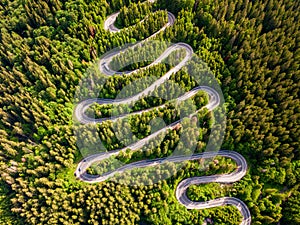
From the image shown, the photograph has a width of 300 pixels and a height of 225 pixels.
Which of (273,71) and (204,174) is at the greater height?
(273,71)

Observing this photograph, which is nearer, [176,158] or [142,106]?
[176,158]

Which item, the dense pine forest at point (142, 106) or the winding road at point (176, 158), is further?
the winding road at point (176, 158)

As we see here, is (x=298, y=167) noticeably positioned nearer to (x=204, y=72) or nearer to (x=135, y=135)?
(x=204, y=72)

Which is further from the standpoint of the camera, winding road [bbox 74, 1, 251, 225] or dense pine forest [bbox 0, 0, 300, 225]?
winding road [bbox 74, 1, 251, 225]

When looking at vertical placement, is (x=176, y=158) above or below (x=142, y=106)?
below

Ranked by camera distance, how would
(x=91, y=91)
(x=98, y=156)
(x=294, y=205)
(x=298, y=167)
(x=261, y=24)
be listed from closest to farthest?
1. (x=294, y=205)
2. (x=298, y=167)
3. (x=98, y=156)
4. (x=91, y=91)
5. (x=261, y=24)

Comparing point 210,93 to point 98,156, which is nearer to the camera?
point 98,156

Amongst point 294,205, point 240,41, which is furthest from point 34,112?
point 294,205

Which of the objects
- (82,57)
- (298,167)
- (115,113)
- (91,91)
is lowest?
(298,167)
